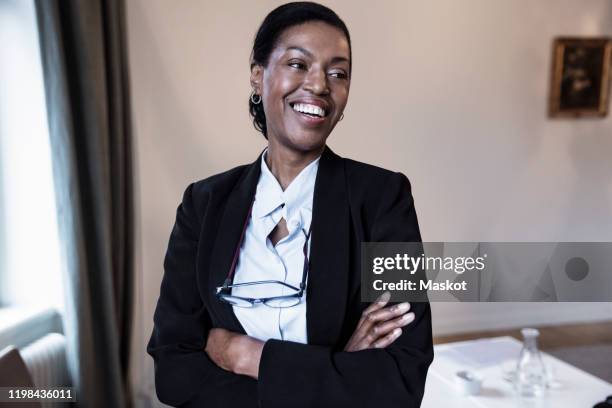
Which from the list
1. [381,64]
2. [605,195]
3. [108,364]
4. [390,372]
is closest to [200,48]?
[381,64]

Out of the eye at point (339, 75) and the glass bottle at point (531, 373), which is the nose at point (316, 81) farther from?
the glass bottle at point (531, 373)

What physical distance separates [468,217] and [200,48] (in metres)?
2.27

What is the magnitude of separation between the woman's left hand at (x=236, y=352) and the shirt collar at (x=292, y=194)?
23cm

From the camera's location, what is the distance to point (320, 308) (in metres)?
0.98

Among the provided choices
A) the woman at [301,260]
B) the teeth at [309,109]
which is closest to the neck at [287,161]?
the woman at [301,260]

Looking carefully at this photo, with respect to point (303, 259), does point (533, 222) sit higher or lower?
lower

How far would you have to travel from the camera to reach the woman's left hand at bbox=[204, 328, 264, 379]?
1032 millimetres

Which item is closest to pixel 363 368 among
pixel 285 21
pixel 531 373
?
pixel 285 21

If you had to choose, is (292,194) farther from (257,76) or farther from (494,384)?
(494,384)

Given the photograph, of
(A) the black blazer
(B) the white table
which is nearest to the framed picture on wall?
(B) the white table

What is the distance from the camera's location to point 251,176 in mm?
1104

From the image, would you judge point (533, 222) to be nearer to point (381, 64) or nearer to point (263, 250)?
point (381, 64)

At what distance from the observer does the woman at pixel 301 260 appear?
954mm

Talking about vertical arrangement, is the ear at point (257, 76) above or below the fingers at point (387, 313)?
above
